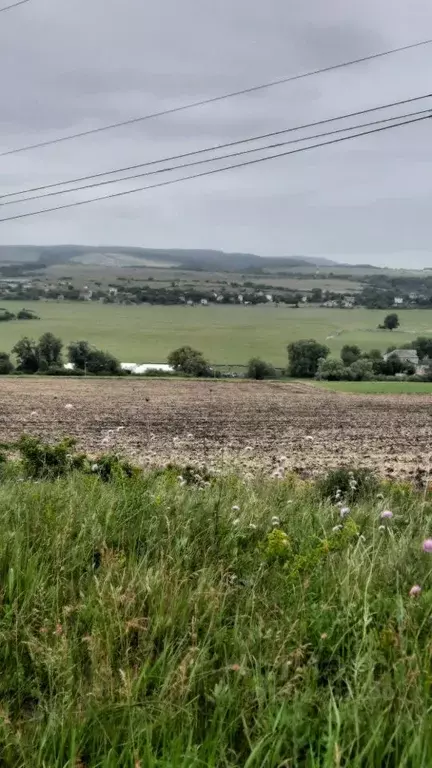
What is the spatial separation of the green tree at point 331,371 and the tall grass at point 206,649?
78534 millimetres

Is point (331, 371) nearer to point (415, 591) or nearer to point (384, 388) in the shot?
point (384, 388)

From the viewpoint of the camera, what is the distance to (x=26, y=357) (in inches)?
3219

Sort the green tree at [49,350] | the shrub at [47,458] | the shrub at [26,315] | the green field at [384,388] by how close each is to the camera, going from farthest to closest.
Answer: the shrub at [26,315], the green tree at [49,350], the green field at [384,388], the shrub at [47,458]

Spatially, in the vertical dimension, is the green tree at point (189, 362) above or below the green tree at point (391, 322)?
below

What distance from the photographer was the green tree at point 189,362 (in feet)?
267

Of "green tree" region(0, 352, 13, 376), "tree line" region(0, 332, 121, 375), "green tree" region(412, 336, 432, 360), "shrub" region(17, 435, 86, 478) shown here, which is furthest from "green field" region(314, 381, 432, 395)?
"shrub" region(17, 435, 86, 478)

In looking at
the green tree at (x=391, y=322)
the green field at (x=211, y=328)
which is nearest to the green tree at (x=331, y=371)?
the green field at (x=211, y=328)

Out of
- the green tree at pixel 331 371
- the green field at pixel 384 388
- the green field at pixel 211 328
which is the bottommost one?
the green field at pixel 384 388

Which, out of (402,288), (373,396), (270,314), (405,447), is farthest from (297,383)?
(270,314)

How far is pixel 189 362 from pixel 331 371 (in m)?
16.2

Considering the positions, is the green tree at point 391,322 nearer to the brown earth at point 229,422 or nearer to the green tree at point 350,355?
the green tree at point 350,355

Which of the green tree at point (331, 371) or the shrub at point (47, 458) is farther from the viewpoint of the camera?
the green tree at point (331, 371)

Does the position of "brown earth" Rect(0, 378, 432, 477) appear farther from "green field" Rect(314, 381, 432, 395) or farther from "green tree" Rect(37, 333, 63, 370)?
"green tree" Rect(37, 333, 63, 370)

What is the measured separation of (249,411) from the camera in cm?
4594
